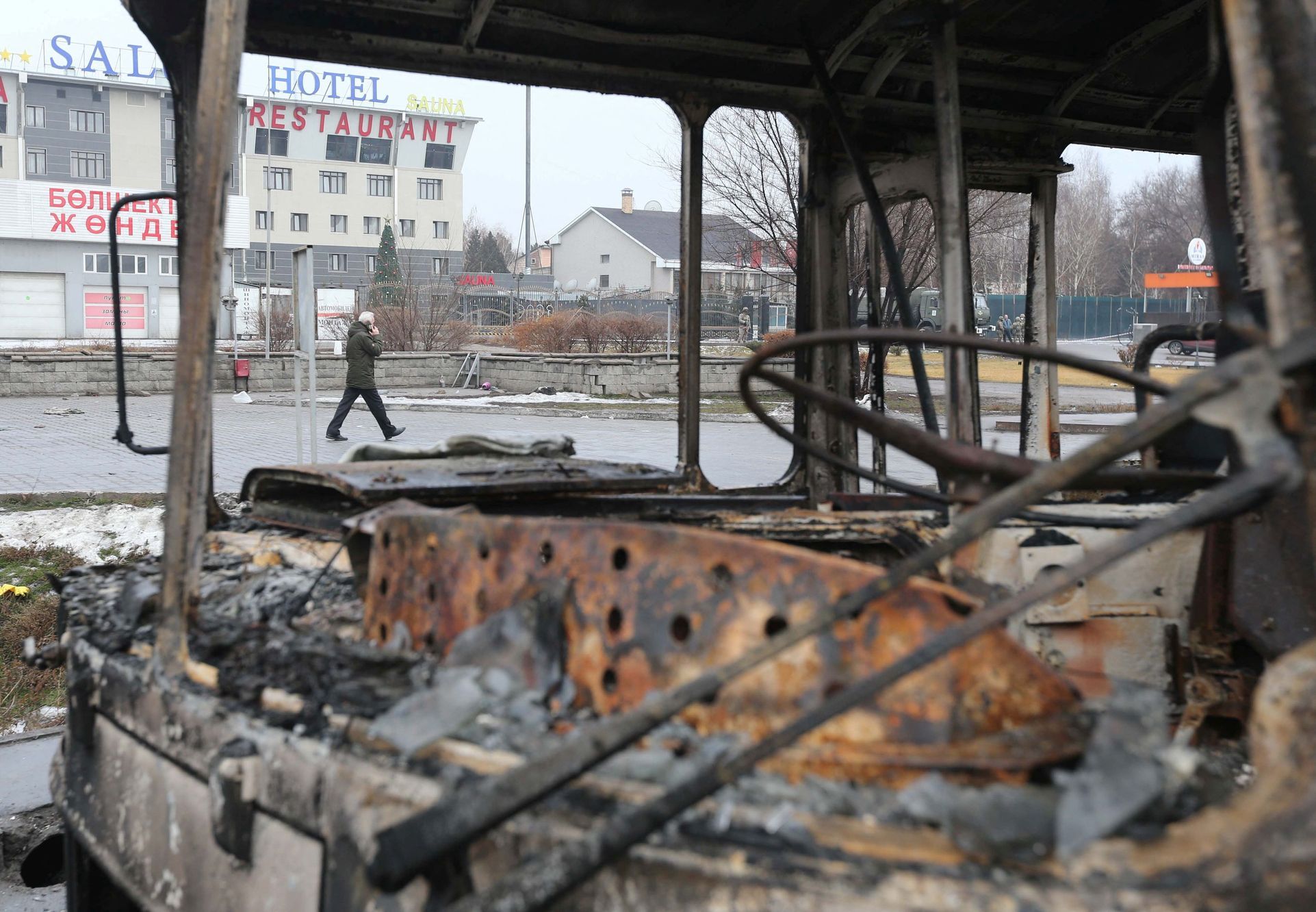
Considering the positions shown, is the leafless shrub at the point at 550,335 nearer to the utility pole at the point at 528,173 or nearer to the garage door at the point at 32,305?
the utility pole at the point at 528,173

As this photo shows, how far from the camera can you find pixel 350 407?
16312mm

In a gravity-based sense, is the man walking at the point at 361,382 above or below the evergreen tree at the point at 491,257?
below

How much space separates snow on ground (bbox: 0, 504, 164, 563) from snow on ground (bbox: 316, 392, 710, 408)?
13363 mm

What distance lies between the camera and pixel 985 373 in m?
24.2

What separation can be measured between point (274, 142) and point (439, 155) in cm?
910

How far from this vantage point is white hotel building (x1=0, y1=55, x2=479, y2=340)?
1988 inches

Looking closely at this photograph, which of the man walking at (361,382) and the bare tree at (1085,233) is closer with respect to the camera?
the bare tree at (1085,233)

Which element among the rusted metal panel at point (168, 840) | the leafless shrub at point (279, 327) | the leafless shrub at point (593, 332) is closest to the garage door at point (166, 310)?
the leafless shrub at point (279, 327)

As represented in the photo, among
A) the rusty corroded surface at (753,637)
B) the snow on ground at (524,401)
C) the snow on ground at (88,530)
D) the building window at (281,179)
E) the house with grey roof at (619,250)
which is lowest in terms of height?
the snow on ground at (88,530)

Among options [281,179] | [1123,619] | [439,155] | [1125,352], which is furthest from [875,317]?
[439,155]

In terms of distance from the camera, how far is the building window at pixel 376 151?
64.3 meters

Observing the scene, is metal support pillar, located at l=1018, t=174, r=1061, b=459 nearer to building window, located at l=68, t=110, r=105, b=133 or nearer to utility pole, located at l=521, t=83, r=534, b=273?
utility pole, located at l=521, t=83, r=534, b=273

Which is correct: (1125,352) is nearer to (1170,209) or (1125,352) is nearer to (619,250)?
(1170,209)

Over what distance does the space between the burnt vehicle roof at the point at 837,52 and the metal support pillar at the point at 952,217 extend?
150mm
